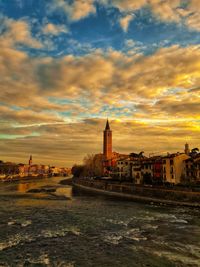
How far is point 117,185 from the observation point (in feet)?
276

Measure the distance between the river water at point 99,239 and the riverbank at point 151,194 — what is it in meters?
11.1

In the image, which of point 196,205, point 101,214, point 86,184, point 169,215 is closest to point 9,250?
point 101,214

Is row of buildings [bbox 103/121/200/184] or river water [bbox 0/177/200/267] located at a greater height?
row of buildings [bbox 103/121/200/184]

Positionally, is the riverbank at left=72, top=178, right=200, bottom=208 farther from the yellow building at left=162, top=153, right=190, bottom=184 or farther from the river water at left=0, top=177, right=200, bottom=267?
the yellow building at left=162, top=153, right=190, bottom=184

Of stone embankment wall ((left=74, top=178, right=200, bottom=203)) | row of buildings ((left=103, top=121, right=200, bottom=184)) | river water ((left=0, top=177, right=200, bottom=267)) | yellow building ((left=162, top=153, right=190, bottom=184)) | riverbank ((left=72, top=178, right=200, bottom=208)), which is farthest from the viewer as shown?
yellow building ((left=162, top=153, right=190, bottom=184))

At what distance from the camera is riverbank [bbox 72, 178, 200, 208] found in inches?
2093

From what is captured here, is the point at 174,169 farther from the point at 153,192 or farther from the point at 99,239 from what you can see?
the point at 99,239

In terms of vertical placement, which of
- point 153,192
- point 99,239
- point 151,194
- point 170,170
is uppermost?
point 170,170

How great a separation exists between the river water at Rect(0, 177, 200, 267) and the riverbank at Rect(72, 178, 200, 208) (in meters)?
11.1

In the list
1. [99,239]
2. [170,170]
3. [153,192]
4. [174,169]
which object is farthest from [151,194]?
[99,239]

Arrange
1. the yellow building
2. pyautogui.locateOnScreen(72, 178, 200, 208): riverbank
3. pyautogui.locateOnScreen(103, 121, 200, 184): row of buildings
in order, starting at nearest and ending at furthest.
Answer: pyautogui.locateOnScreen(72, 178, 200, 208): riverbank < pyautogui.locateOnScreen(103, 121, 200, 184): row of buildings < the yellow building

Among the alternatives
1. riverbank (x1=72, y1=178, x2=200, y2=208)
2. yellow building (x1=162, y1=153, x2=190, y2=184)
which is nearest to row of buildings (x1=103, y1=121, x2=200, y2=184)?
yellow building (x1=162, y1=153, x2=190, y2=184)

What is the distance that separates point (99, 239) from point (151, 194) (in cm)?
3937

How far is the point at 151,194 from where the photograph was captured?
64.8 m
